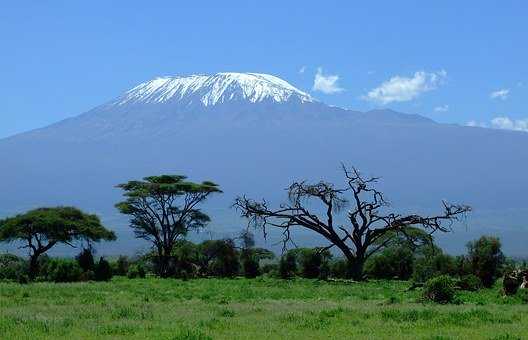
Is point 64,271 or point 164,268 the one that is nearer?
point 64,271

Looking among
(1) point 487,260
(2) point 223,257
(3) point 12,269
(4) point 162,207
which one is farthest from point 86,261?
(1) point 487,260

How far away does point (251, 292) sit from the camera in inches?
1312

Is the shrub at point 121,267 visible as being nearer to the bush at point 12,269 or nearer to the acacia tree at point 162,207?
the acacia tree at point 162,207

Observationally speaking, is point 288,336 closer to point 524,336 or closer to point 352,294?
point 524,336

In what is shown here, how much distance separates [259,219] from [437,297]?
25.5 m

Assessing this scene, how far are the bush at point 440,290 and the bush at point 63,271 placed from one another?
26578 millimetres

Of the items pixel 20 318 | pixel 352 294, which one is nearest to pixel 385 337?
pixel 20 318

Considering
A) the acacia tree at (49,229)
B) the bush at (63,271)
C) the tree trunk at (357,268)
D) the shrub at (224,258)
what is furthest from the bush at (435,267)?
the acacia tree at (49,229)

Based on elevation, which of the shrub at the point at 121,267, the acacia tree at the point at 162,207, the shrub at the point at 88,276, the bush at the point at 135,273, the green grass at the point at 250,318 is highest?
the acacia tree at the point at 162,207

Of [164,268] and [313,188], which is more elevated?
[313,188]

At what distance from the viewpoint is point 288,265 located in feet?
188

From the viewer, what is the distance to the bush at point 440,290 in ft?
86.2

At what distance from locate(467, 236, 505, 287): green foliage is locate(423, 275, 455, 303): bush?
43.4ft

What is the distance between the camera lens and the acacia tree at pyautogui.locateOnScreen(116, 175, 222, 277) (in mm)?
62438
